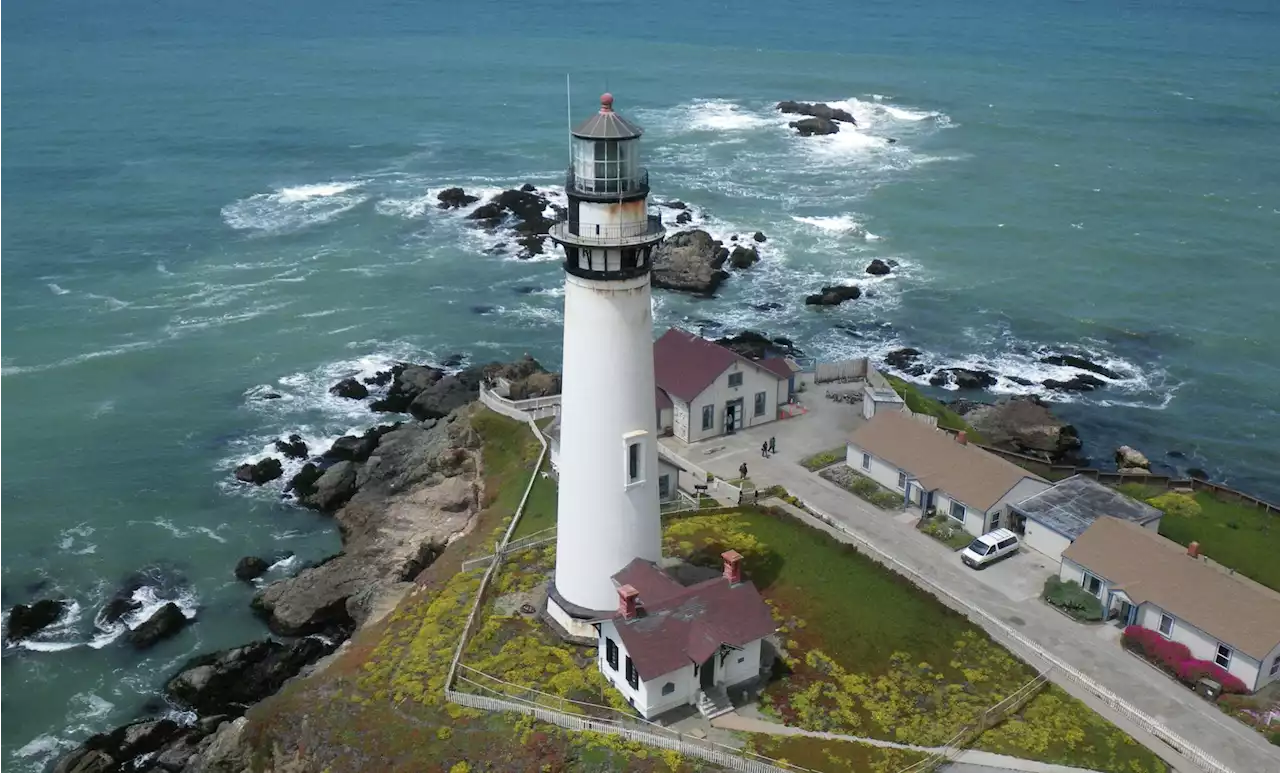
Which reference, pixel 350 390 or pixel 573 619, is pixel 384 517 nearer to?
pixel 350 390

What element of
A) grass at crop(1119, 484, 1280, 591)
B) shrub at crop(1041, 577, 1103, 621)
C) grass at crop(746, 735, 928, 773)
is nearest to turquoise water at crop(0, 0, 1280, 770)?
grass at crop(1119, 484, 1280, 591)

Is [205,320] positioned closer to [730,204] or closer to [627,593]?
[730,204]

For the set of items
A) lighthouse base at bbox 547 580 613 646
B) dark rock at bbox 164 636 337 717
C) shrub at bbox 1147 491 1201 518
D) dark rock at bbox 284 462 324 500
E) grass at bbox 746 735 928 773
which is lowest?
dark rock at bbox 164 636 337 717

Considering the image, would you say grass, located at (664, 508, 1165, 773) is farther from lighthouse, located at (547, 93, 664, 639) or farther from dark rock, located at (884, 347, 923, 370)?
dark rock, located at (884, 347, 923, 370)

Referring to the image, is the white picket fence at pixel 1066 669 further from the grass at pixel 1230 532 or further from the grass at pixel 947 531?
the grass at pixel 1230 532

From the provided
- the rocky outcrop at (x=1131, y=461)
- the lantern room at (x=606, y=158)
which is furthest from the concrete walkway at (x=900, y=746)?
the rocky outcrop at (x=1131, y=461)
